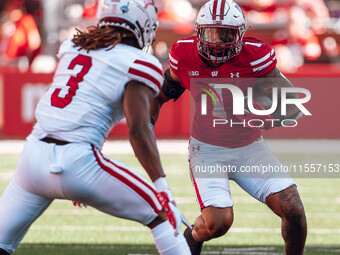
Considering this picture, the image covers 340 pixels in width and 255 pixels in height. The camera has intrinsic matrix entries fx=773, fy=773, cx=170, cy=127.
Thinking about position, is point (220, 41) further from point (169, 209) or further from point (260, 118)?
point (169, 209)

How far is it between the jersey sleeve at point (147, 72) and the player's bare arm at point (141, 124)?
1.1 inches

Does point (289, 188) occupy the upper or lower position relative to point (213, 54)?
lower

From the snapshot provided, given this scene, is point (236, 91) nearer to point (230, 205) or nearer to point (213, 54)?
point (213, 54)

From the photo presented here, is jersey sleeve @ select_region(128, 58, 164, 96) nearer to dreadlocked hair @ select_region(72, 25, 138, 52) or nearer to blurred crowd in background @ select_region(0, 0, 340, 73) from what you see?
dreadlocked hair @ select_region(72, 25, 138, 52)

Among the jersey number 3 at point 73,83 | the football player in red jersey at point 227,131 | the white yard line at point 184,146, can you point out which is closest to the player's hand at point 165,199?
the jersey number 3 at point 73,83

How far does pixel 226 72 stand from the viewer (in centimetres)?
466

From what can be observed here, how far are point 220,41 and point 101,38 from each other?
3.90ft

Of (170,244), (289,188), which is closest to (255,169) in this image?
(289,188)

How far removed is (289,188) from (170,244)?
1310mm

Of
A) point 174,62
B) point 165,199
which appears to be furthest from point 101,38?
point 174,62

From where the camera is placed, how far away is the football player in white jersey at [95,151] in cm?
332

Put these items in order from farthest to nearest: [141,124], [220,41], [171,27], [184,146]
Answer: [171,27], [184,146], [220,41], [141,124]

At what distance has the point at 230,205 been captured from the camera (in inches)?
179

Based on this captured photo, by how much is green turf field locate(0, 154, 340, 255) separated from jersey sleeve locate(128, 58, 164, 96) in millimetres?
2146
